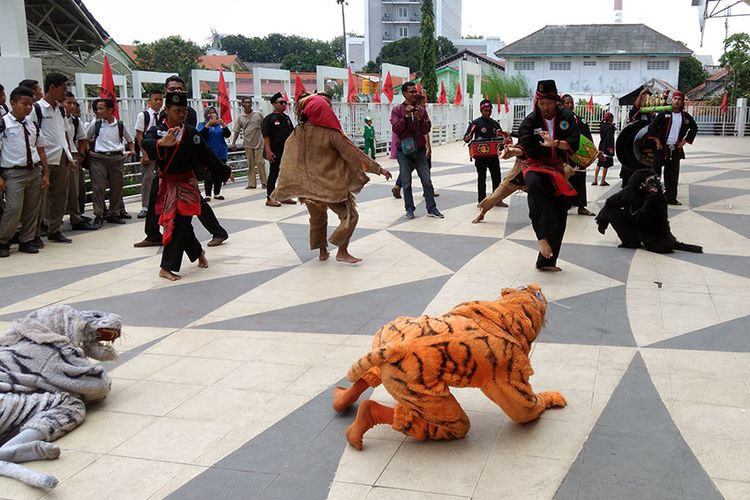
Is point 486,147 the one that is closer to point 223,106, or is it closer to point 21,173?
point 21,173

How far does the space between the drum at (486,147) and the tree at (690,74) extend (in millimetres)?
47210

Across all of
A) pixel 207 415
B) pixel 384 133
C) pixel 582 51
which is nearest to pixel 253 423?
pixel 207 415

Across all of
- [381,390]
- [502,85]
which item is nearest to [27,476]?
[381,390]

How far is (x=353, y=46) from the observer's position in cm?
9438

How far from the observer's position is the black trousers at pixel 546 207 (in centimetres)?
663

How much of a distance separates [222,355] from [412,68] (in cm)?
6495

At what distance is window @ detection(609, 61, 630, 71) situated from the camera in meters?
51.1

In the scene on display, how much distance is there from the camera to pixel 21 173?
7906 mm

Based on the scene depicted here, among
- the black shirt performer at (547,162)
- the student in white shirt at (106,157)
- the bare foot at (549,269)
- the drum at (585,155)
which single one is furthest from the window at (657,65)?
the bare foot at (549,269)

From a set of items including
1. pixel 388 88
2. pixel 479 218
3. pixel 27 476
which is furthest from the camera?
pixel 388 88

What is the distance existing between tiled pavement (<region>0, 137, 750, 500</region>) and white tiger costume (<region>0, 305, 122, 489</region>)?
0.11m

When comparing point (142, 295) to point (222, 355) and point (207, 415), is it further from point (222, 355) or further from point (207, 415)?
point (207, 415)

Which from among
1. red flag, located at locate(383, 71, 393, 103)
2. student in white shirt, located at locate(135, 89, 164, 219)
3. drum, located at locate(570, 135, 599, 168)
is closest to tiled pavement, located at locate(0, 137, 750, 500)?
drum, located at locate(570, 135, 599, 168)

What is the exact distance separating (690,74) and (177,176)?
5439 centimetres
